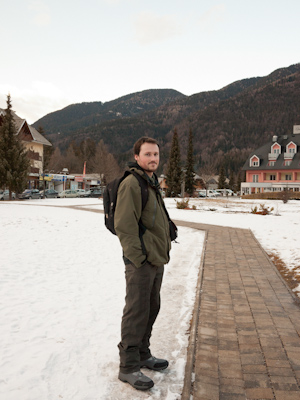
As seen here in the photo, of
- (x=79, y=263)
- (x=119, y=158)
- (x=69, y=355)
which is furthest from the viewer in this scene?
(x=119, y=158)

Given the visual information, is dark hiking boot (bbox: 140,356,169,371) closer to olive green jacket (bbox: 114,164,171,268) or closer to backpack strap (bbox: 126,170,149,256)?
olive green jacket (bbox: 114,164,171,268)

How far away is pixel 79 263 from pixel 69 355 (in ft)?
13.4

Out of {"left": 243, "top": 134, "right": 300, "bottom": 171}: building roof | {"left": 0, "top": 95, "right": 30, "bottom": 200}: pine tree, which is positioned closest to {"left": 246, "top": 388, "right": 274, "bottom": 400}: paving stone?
{"left": 0, "top": 95, "right": 30, "bottom": 200}: pine tree

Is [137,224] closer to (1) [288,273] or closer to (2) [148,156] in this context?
(2) [148,156]

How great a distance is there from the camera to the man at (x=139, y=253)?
2779 millimetres

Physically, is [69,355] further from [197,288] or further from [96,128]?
[96,128]

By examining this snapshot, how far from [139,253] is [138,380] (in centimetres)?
113

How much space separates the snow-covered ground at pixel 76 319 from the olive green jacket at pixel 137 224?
1172mm

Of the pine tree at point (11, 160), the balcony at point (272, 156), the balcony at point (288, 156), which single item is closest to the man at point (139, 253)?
the pine tree at point (11, 160)

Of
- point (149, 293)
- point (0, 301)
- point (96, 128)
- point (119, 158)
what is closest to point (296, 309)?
point (149, 293)

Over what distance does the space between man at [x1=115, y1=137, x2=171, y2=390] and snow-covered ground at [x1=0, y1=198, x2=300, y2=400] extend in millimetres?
239

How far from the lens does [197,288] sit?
5.49 meters

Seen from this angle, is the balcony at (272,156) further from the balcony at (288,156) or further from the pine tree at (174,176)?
the pine tree at (174,176)

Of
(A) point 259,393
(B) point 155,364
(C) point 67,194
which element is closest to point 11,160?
(C) point 67,194
